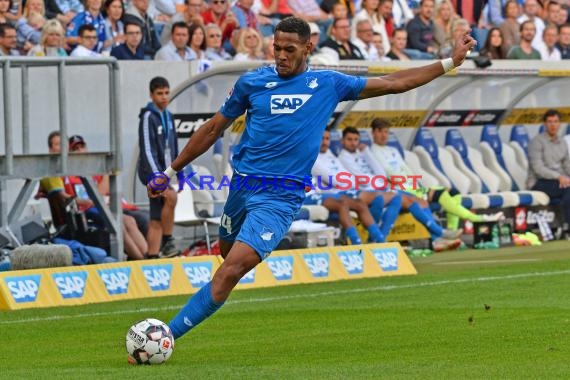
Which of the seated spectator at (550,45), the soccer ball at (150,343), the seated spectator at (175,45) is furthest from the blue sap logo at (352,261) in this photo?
the seated spectator at (550,45)

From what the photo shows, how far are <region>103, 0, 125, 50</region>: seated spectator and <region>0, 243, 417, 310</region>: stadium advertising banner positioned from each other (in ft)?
15.2

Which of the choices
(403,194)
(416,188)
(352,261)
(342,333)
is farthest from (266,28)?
(342,333)

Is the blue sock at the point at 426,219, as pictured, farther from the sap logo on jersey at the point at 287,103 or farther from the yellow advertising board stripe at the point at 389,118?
the sap logo on jersey at the point at 287,103

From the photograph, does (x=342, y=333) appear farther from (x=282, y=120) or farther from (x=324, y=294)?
(x=324, y=294)

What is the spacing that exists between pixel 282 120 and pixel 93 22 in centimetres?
970

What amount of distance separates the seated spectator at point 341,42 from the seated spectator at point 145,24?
2.61 m

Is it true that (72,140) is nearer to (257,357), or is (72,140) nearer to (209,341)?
(209,341)

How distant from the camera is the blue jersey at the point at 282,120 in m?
9.80

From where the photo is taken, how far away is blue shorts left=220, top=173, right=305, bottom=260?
949 centimetres

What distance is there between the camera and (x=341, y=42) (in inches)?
845

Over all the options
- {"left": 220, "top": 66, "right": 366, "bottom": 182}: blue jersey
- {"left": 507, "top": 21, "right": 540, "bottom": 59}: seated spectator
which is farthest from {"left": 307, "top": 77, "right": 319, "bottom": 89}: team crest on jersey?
{"left": 507, "top": 21, "right": 540, "bottom": 59}: seated spectator

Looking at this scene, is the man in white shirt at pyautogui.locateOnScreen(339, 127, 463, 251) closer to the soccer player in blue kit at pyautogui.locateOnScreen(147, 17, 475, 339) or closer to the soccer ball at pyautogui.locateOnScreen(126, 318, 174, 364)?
the soccer player in blue kit at pyautogui.locateOnScreen(147, 17, 475, 339)

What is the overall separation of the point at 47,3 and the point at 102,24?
841 mm

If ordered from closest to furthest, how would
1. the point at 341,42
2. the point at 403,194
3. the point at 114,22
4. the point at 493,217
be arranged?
1. the point at 114,22
2. the point at 403,194
3. the point at 493,217
4. the point at 341,42
